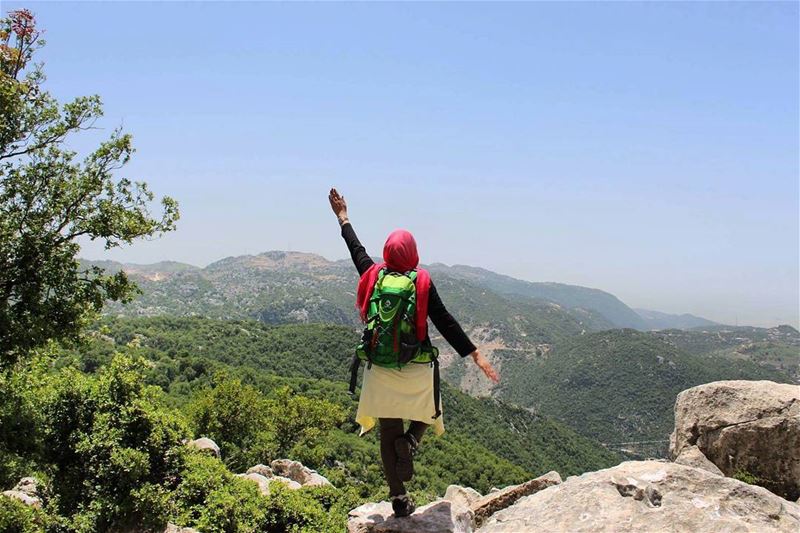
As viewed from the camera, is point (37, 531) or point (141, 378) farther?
point (141, 378)

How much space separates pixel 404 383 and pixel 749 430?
9.97 meters

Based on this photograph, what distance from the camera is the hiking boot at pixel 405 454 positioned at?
5.73 meters

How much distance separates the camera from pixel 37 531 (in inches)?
564

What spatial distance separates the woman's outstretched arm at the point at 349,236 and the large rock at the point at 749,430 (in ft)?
34.0

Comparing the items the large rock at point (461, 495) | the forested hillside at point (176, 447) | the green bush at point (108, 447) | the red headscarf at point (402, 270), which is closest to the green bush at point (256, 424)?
the forested hillside at point (176, 447)

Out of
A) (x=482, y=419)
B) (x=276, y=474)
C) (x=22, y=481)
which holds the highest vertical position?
(x=22, y=481)

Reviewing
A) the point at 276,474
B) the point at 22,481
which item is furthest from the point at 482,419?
the point at 22,481

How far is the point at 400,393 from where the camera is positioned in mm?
5777

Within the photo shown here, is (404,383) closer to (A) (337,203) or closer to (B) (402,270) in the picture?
(B) (402,270)

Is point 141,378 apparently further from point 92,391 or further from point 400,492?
point 400,492

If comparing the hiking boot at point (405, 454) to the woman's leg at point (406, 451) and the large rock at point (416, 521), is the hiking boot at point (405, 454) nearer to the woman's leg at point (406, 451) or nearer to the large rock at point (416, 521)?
the woman's leg at point (406, 451)

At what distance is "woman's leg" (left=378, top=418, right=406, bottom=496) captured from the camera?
19.2ft

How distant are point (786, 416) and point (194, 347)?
124048 millimetres

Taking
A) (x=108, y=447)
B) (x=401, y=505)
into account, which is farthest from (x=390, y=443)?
(x=108, y=447)
